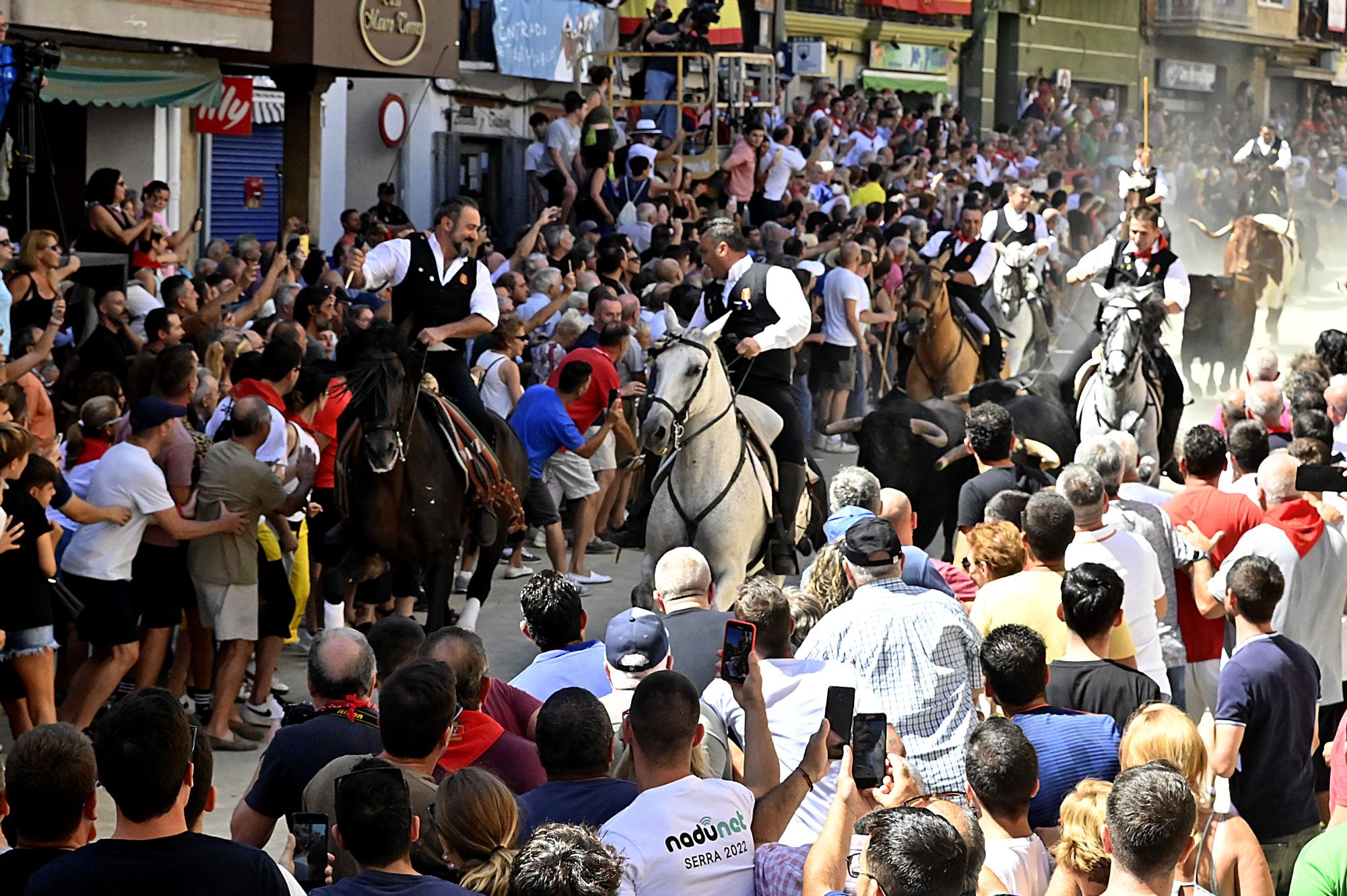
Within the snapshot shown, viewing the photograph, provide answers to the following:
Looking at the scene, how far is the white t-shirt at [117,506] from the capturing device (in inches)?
303

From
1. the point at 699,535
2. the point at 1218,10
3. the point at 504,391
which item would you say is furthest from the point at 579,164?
the point at 1218,10

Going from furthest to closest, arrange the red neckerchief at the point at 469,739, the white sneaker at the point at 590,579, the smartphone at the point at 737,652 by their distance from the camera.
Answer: the white sneaker at the point at 590,579 < the red neckerchief at the point at 469,739 < the smartphone at the point at 737,652

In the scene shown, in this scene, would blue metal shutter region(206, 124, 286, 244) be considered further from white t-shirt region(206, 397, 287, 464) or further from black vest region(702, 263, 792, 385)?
black vest region(702, 263, 792, 385)

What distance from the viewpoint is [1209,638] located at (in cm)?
735

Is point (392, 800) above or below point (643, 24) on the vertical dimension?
below

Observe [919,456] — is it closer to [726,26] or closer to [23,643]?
[23,643]

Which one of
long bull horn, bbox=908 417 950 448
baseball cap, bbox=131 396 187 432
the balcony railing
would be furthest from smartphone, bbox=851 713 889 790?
the balcony railing

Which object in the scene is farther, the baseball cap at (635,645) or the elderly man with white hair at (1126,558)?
the elderly man with white hair at (1126,558)

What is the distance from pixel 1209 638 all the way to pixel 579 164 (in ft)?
40.5

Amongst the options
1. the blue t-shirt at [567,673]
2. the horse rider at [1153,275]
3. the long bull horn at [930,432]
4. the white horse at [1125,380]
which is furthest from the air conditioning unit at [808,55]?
the blue t-shirt at [567,673]

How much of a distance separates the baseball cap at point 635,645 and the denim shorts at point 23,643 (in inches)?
123

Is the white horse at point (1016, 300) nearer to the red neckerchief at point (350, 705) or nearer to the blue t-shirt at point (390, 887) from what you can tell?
the red neckerchief at point (350, 705)

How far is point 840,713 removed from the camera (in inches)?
163

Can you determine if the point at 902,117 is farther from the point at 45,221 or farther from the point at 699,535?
the point at 699,535
